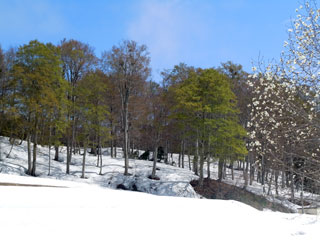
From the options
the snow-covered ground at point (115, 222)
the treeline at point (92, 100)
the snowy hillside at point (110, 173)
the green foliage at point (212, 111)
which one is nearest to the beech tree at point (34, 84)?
the treeline at point (92, 100)

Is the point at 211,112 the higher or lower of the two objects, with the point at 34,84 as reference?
lower

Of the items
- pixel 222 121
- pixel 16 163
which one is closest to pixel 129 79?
pixel 222 121

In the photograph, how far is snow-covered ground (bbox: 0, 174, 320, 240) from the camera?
470cm

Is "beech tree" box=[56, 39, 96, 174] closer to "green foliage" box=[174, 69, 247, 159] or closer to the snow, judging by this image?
"green foliage" box=[174, 69, 247, 159]

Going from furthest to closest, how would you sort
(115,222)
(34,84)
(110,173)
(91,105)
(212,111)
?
(110,173)
(91,105)
(212,111)
(34,84)
(115,222)

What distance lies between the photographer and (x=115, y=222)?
18.2 feet

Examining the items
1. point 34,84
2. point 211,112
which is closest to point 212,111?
point 211,112

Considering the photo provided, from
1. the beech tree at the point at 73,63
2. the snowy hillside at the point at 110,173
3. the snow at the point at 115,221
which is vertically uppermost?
the beech tree at the point at 73,63

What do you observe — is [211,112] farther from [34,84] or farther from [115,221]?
[115,221]

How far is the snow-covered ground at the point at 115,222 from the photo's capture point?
15.4 feet

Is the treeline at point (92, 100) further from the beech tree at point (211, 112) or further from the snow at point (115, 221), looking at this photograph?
the snow at point (115, 221)

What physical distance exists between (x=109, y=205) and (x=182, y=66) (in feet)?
88.7

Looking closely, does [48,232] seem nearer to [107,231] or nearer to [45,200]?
[107,231]

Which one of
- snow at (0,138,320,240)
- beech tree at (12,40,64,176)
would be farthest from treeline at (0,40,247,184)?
snow at (0,138,320,240)
